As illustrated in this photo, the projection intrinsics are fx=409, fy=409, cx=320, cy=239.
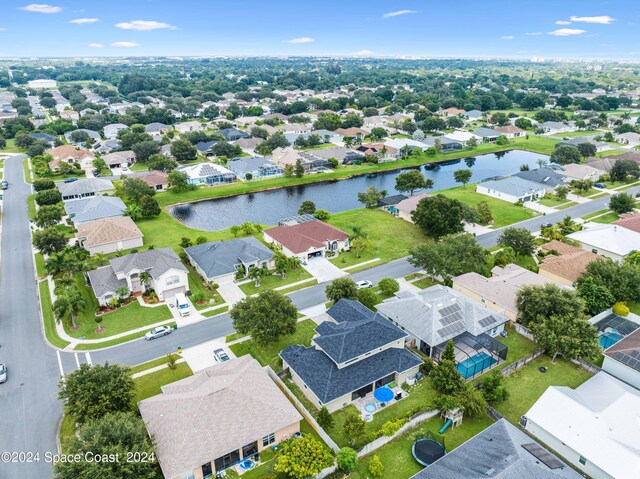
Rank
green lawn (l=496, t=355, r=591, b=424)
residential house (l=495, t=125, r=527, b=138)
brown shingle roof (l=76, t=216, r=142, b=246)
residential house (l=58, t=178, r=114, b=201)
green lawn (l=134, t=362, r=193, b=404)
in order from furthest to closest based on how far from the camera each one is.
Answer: residential house (l=495, t=125, r=527, b=138), residential house (l=58, t=178, r=114, b=201), brown shingle roof (l=76, t=216, r=142, b=246), green lawn (l=134, t=362, r=193, b=404), green lawn (l=496, t=355, r=591, b=424)

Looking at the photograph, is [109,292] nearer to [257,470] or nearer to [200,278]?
[200,278]

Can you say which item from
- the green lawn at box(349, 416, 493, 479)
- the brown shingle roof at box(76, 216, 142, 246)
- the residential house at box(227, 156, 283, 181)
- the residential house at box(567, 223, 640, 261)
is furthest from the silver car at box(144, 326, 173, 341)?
the residential house at box(227, 156, 283, 181)

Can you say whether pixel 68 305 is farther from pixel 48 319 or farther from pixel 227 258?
pixel 227 258

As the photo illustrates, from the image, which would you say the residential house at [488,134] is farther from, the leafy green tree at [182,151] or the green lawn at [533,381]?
the green lawn at [533,381]

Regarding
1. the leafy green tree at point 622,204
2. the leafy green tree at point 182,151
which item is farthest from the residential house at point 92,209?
the leafy green tree at point 622,204

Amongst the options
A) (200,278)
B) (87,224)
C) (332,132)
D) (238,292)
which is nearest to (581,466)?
(238,292)

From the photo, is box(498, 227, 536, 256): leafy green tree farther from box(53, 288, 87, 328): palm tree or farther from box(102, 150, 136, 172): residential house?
box(102, 150, 136, 172): residential house

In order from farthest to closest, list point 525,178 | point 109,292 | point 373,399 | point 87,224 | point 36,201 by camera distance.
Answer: point 525,178 < point 36,201 < point 87,224 < point 109,292 < point 373,399
